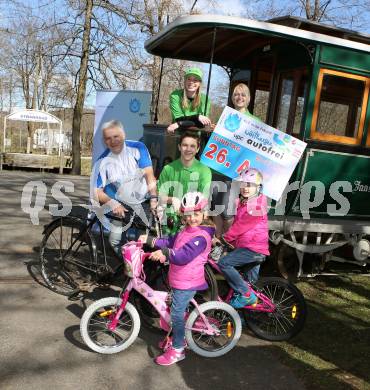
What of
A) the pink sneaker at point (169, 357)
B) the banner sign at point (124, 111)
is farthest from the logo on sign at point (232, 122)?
the banner sign at point (124, 111)

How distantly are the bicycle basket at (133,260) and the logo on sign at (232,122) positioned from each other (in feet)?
7.00

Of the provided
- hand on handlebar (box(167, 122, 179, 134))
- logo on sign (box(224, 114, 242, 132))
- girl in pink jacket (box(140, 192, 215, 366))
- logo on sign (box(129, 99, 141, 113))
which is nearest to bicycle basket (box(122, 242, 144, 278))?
girl in pink jacket (box(140, 192, 215, 366))

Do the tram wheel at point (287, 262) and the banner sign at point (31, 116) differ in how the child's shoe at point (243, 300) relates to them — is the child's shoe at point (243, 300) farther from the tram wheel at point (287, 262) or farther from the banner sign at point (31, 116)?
the banner sign at point (31, 116)

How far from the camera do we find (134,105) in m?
8.90

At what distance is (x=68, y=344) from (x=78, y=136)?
618 inches

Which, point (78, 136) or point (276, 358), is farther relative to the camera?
point (78, 136)

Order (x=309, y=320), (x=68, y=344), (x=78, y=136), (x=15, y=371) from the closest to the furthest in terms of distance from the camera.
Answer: (x=15, y=371)
(x=68, y=344)
(x=309, y=320)
(x=78, y=136)

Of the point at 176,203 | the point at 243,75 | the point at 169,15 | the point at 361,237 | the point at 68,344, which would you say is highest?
the point at 169,15

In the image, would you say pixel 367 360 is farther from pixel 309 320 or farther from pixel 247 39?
pixel 247 39

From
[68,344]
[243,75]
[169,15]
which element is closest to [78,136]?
[169,15]

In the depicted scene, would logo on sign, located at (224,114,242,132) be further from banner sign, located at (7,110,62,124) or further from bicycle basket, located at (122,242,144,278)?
banner sign, located at (7,110,62,124)

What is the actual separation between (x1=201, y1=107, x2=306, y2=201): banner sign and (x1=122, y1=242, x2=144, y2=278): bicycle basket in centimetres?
184

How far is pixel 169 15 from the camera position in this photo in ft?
62.8

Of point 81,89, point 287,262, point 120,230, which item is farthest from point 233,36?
point 81,89
